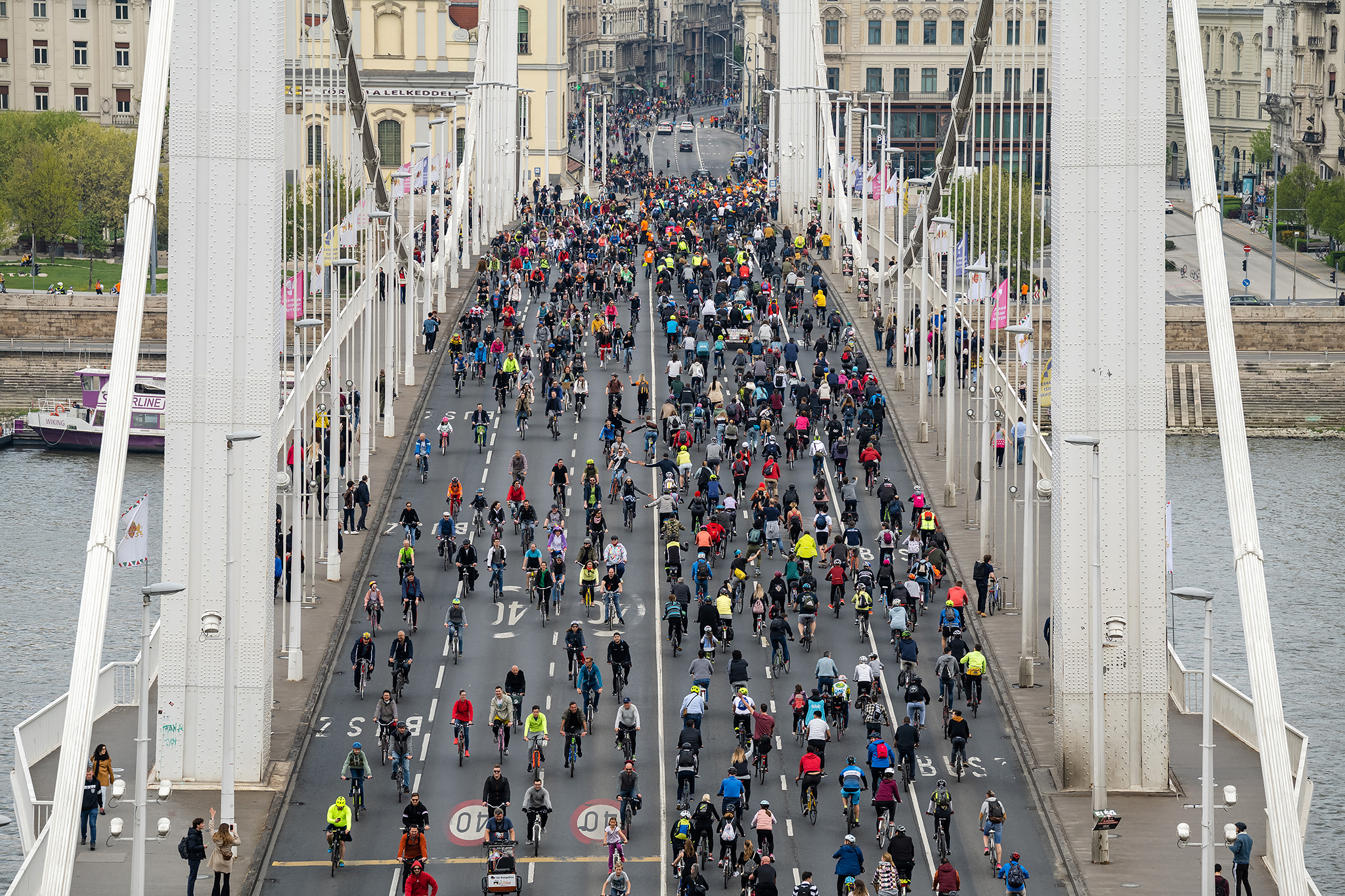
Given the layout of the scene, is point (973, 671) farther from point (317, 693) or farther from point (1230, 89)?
point (1230, 89)

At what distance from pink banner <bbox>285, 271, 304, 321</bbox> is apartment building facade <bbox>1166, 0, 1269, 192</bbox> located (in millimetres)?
116805

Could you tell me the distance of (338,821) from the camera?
138ft

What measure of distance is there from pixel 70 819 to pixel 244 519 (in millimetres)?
14610

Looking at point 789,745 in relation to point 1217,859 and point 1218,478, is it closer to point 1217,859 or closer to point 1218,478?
point 1217,859

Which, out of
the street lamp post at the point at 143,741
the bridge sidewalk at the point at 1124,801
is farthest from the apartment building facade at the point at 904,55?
the street lamp post at the point at 143,741

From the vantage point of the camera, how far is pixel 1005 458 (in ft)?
206

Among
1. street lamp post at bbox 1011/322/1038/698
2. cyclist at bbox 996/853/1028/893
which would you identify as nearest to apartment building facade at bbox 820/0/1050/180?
street lamp post at bbox 1011/322/1038/698

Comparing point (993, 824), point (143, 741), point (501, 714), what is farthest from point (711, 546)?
point (143, 741)

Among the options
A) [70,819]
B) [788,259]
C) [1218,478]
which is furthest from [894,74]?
[70,819]

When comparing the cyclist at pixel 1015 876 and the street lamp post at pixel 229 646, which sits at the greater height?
the street lamp post at pixel 229 646

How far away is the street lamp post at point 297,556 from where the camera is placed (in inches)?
2048

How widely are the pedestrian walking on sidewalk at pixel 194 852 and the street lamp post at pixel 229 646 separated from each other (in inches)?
40.5

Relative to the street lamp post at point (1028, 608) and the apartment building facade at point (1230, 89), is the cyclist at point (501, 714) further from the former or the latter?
the apartment building facade at point (1230, 89)

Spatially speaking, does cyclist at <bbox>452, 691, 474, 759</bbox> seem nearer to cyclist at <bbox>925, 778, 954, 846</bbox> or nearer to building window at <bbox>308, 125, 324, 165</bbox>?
cyclist at <bbox>925, 778, 954, 846</bbox>
